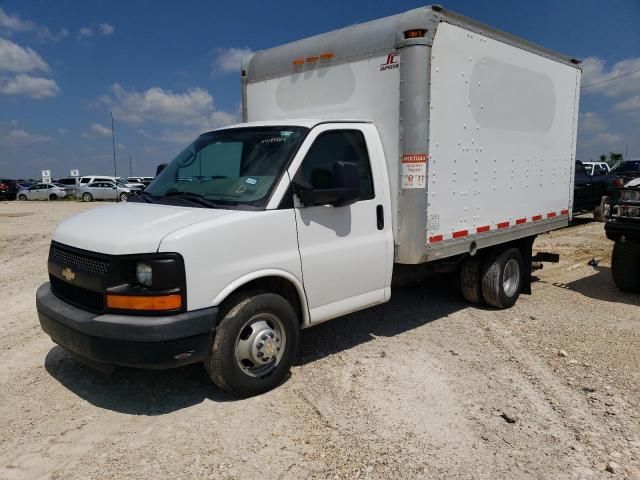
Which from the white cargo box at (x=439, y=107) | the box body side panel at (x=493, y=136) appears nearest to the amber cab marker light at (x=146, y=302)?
the white cargo box at (x=439, y=107)

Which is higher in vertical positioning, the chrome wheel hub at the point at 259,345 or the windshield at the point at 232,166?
the windshield at the point at 232,166

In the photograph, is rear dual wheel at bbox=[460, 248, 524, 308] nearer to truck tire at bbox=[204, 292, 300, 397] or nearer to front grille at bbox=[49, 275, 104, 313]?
truck tire at bbox=[204, 292, 300, 397]

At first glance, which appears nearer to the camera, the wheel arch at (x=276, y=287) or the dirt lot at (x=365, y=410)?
the dirt lot at (x=365, y=410)

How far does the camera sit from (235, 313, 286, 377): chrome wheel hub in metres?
4.03

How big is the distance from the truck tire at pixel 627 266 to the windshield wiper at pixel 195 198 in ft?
20.0

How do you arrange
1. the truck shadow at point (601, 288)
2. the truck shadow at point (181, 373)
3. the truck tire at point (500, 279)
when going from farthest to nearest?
the truck shadow at point (601, 288)
the truck tire at point (500, 279)
the truck shadow at point (181, 373)

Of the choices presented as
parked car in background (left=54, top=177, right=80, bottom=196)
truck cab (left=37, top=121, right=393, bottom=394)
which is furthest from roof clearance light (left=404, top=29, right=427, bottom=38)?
parked car in background (left=54, top=177, right=80, bottom=196)

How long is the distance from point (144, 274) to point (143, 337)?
0.42m

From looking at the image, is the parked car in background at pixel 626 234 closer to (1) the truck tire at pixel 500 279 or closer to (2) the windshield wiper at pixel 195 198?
(1) the truck tire at pixel 500 279

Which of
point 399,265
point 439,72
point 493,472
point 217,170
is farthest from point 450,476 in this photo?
point 439,72

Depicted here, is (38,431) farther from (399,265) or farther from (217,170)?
(399,265)

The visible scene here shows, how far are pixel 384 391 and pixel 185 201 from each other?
2259 millimetres

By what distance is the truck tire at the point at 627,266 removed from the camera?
7.43m

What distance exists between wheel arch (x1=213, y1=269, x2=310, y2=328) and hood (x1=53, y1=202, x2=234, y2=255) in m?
0.53
